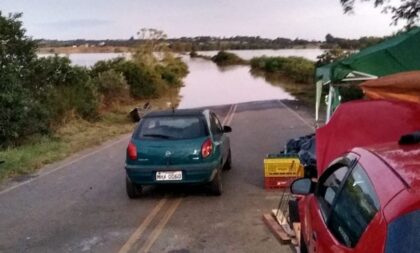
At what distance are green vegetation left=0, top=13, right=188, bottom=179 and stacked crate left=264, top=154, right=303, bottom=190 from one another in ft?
21.3

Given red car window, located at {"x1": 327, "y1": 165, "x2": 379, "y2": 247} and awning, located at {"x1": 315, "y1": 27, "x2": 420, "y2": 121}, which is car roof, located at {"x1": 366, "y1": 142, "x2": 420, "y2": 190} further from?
awning, located at {"x1": 315, "y1": 27, "x2": 420, "y2": 121}

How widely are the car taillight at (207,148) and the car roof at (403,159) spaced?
646cm

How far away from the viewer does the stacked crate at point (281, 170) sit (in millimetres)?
10680

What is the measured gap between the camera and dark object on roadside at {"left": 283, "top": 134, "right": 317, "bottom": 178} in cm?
1077

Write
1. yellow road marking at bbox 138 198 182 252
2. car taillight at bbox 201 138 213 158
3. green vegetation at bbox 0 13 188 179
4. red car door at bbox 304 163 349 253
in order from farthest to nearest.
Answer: green vegetation at bbox 0 13 188 179
car taillight at bbox 201 138 213 158
yellow road marking at bbox 138 198 182 252
red car door at bbox 304 163 349 253

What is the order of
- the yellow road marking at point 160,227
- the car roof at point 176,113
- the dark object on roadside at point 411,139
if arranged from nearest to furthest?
the dark object on roadside at point 411,139 < the yellow road marking at point 160,227 < the car roof at point 176,113

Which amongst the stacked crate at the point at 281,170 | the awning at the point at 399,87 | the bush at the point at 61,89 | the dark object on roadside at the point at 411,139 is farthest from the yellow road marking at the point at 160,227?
the bush at the point at 61,89

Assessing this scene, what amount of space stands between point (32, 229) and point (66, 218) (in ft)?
2.28

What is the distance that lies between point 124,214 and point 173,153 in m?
1.37

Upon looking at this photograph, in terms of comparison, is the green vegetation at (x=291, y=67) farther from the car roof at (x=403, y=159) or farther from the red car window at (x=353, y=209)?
the car roof at (x=403, y=159)

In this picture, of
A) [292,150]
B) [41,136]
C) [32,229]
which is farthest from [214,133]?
[41,136]

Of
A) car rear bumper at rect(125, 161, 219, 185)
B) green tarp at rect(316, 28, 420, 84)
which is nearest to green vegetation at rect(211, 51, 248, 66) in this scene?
green tarp at rect(316, 28, 420, 84)

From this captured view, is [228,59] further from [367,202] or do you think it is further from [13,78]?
[367,202]

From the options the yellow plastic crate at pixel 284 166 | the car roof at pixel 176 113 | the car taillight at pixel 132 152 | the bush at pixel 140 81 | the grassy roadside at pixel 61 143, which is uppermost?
the car roof at pixel 176 113
